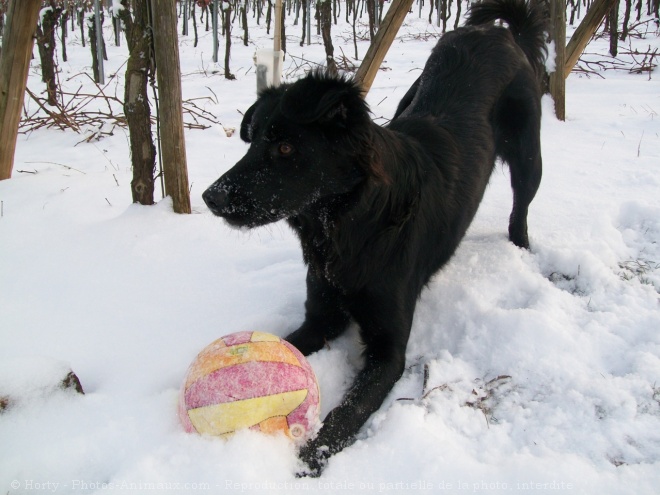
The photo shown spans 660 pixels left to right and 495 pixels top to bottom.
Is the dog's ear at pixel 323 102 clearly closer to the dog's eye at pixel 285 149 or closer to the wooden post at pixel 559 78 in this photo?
the dog's eye at pixel 285 149

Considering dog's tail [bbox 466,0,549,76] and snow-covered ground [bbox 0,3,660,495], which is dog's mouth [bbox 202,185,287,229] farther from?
dog's tail [bbox 466,0,549,76]

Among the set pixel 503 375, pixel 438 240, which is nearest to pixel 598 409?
pixel 503 375

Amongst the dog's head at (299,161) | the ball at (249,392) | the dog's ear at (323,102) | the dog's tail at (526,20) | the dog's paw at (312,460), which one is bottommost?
the dog's paw at (312,460)

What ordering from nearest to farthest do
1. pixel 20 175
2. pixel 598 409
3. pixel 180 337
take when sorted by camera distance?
pixel 598 409 < pixel 180 337 < pixel 20 175

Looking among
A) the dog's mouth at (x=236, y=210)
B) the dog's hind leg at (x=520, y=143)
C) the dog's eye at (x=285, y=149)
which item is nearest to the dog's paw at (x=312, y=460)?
the dog's mouth at (x=236, y=210)

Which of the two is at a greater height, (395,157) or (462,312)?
(395,157)

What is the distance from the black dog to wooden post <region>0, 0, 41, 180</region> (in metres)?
2.69

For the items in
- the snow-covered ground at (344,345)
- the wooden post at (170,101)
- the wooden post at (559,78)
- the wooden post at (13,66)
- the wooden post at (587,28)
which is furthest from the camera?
the wooden post at (559,78)

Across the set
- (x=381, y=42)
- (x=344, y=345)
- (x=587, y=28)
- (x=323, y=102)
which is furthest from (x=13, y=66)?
(x=587, y=28)

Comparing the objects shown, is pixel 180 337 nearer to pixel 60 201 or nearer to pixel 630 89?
pixel 60 201

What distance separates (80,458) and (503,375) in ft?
5.12

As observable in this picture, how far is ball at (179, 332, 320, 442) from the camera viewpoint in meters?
1.52

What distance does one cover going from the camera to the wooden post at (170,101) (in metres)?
2.95

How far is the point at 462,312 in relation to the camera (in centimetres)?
242
